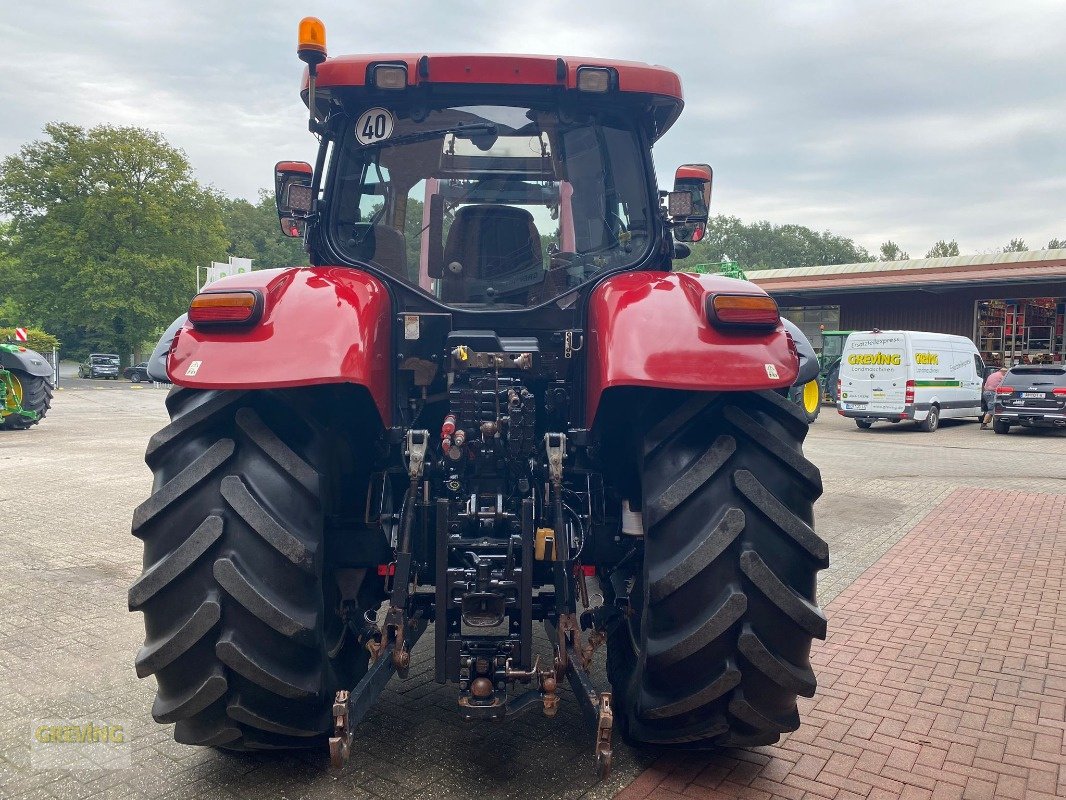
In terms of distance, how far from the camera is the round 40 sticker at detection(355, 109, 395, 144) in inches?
141

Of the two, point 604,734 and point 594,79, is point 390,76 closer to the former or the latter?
point 594,79

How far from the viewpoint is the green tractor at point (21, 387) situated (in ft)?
50.7

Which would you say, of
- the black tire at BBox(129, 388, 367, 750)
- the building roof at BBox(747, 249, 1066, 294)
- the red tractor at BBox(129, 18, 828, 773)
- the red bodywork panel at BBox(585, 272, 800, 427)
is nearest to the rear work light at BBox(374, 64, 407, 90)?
the red tractor at BBox(129, 18, 828, 773)

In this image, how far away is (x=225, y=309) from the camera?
2803mm

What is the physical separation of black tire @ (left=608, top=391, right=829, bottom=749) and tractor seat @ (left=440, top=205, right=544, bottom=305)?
102 centimetres

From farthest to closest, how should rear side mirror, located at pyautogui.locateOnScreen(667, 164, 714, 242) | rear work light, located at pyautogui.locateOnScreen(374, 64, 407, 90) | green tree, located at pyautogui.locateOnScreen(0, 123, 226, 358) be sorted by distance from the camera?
green tree, located at pyautogui.locateOnScreen(0, 123, 226, 358) < rear side mirror, located at pyautogui.locateOnScreen(667, 164, 714, 242) < rear work light, located at pyautogui.locateOnScreen(374, 64, 407, 90)

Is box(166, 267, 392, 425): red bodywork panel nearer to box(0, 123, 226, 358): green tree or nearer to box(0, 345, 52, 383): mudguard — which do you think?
box(0, 345, 52, 383): mudguard

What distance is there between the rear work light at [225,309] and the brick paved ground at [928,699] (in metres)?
2.16

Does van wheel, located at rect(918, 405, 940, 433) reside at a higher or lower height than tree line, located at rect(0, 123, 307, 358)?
lower

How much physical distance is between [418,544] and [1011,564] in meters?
5.74

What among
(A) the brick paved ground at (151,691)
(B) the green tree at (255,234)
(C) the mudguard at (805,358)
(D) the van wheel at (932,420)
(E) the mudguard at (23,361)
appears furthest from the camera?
(B) the green tree at (255,234)

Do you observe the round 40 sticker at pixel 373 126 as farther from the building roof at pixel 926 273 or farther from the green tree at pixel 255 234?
the green tree at pixel 255 234

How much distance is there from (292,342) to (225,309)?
9.9 inches

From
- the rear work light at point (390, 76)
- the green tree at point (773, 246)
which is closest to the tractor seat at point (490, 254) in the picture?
the rear work light at point (390, 76)
